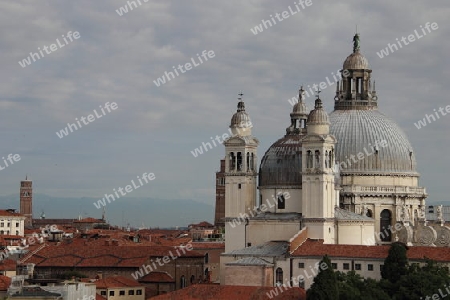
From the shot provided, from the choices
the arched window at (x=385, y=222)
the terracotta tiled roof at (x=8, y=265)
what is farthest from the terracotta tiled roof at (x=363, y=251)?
the terracotta tiled roof at (x=8, y=265)

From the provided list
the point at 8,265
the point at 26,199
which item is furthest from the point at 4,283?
the point at 26,199

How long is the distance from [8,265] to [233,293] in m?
27.0

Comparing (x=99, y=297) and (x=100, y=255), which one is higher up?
(x=100, y=255)

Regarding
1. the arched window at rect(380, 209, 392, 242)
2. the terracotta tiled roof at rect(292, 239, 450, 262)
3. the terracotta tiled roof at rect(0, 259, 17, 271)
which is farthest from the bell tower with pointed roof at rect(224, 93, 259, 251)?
the terracotta tiled roof at rect(0, 259, 17, 271)

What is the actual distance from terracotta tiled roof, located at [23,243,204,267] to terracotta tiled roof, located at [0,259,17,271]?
4.89ft

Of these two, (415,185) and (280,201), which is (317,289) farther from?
(415,185)

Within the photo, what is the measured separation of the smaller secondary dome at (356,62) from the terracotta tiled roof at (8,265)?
92.4ft

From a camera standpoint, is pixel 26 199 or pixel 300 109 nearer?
pixel 300 109

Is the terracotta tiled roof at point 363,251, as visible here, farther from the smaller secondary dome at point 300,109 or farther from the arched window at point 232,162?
the smaller secondary dome at point 300,109

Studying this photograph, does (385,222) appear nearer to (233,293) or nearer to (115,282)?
(233,293)

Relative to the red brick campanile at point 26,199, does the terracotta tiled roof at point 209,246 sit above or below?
below

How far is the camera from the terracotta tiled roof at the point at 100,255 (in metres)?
80.0

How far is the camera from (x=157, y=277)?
3036 inches

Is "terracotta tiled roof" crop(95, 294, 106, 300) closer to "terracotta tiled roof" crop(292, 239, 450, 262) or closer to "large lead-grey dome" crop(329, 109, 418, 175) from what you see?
"terracotta tiled roof" crop(292, 239, 450, 262)
